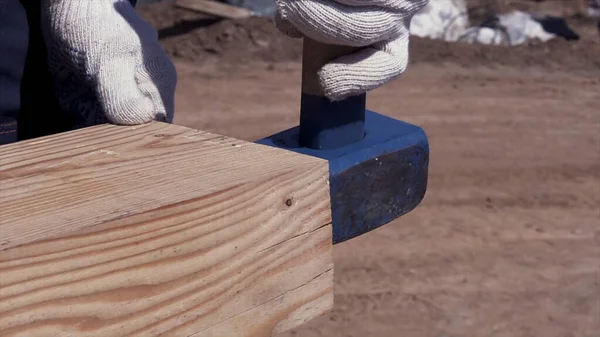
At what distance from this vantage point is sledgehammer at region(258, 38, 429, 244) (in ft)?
3.91

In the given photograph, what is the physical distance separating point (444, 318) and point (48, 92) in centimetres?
231

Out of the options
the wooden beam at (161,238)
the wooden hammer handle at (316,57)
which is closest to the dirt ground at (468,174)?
the wooden hammer handle at (316,57)

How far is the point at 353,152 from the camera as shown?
4.01ft

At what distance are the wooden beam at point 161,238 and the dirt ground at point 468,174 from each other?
2.39 metres

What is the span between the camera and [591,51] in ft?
23.0

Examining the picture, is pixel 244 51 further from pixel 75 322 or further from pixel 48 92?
pixel 75 322

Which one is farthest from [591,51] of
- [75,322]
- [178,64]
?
[75,322]

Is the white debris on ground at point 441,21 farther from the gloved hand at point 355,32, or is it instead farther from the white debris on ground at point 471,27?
the gloved hand at point 355,32

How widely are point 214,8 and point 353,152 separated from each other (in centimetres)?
620

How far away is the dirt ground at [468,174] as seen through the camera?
357cm

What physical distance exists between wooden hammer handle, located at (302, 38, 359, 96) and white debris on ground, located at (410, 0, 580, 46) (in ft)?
20.4

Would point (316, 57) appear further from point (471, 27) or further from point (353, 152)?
point (471, 27)

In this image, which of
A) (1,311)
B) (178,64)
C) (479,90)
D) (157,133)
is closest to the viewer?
(1,311)

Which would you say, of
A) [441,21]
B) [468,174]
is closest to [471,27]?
[441,21]
